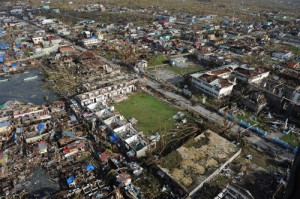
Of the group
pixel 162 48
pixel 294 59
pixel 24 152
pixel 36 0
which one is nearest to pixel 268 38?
pixel 294 59

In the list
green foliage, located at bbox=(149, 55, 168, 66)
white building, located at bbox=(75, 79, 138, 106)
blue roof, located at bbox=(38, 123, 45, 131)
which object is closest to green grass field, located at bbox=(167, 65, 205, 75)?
green foliage, located at bbox=(149, 55, 168, 66)

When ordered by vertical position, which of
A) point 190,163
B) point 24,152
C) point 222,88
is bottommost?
point 24,152

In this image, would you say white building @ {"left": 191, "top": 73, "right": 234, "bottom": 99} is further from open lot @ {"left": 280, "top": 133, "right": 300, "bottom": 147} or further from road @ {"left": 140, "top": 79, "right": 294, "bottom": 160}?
open lot @ {"left": 280, "top": 133, "right": 300, "bottom": 147}

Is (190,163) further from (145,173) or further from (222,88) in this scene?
(222,88)

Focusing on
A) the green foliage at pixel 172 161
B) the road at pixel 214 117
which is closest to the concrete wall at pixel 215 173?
the green foliage at pixel 172 161

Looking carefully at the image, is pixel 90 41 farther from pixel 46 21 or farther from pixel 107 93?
pixel 46 21

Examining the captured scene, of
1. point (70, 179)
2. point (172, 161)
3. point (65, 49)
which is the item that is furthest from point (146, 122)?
point (65, 49)

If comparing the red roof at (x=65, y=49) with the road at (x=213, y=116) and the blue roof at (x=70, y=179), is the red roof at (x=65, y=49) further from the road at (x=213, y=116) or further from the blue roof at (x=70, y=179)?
the blue roof at (x=70, y=179)
